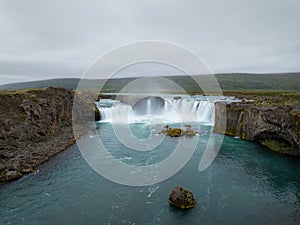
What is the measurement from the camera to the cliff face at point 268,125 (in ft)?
70.3

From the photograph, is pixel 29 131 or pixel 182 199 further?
pixel 29 131

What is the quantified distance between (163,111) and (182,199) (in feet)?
114

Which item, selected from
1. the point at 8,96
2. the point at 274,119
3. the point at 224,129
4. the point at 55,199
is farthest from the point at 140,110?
the point at 55,199

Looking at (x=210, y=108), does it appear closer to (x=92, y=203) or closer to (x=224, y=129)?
(x=224, y=129)

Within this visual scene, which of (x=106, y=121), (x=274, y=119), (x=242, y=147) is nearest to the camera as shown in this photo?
(x=274, y=119)

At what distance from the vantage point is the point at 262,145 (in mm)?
25500

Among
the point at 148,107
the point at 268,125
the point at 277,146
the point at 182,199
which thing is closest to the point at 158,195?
the point at 182,199

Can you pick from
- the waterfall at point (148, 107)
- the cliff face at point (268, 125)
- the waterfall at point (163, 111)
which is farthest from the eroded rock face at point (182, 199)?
the waterfall at point (148, 107)

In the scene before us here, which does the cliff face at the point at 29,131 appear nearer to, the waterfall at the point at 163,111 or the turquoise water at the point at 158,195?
the turquoise water at the point at 158,195

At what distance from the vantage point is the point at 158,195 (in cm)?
1441

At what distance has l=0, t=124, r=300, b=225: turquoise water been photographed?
39.7 ft

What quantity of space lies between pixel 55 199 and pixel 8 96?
731 inches

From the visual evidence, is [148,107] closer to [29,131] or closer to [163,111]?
[163,111]

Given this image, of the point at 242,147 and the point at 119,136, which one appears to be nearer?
the point at 242,147
